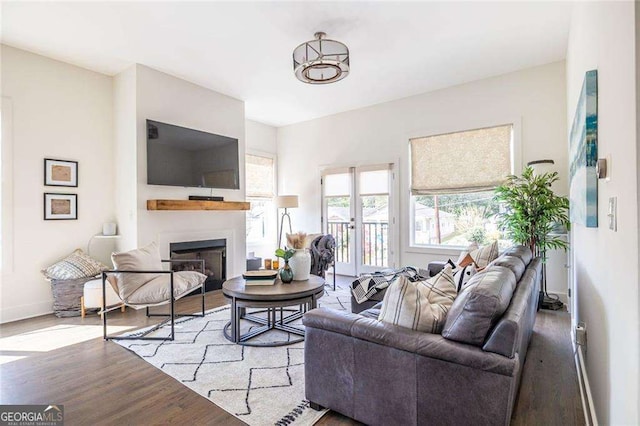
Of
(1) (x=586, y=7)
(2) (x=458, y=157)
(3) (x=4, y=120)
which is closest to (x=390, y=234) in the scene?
(2) (x=458, y=157)

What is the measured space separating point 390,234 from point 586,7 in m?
3.58

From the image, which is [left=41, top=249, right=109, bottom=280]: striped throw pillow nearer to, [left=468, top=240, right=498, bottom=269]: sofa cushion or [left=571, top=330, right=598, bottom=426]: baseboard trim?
[left=468, top=240, right=498, bottom=269]: sofa cushion

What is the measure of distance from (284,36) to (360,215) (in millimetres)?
3131

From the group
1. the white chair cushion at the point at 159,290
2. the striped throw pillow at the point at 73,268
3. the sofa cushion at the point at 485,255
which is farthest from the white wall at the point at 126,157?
the sofa cushion at the point at 485,255

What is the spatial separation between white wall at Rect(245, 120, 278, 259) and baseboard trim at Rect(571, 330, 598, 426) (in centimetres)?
492

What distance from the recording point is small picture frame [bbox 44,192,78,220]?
3.76 metres

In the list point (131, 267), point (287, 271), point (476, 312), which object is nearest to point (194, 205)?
point (131, 267)

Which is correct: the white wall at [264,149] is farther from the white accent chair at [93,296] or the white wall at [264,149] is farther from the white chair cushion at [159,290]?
the white chair cushion at [159,290]

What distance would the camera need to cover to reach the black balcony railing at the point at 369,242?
17.7ft

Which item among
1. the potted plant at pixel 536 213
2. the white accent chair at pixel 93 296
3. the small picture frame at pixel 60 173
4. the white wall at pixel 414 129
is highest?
the white wall at pixel 414 129

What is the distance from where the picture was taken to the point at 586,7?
212 cm

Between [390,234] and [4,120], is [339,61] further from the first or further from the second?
[4,120]

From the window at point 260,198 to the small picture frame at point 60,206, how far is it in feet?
8.93

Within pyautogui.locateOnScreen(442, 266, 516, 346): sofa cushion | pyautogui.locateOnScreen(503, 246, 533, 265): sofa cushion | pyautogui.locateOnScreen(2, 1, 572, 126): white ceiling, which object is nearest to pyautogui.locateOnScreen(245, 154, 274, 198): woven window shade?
pyautogui.locateOnScreen(2, 1, 572, 126): white ceiling
